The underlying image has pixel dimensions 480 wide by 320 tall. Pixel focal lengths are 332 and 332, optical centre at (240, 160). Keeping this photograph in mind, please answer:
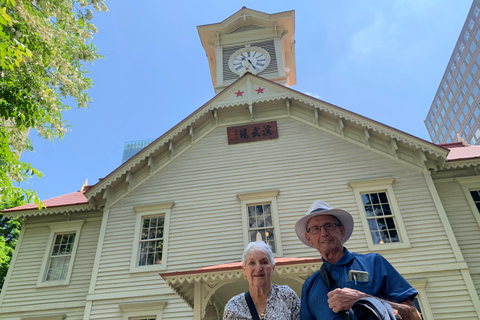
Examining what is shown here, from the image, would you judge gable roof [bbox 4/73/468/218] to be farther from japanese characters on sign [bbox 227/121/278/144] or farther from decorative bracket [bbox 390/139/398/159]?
japanese characters on sign [bbox 227/121/278/144]

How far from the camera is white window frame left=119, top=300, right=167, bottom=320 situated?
31.4ft

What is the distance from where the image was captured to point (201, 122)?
12766 millimetres

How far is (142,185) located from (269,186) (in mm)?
4533

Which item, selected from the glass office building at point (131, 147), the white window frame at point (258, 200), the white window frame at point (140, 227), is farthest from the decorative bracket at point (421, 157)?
the glass office building at point (131, 147)

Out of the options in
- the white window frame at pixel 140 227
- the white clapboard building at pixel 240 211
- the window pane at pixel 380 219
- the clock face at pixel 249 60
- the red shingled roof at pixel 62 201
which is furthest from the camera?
the clock face at pixel 249 60

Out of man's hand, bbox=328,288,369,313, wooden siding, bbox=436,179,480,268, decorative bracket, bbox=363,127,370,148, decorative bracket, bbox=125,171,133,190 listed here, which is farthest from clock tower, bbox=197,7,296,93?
man's hand, bbox=328,288,369,313

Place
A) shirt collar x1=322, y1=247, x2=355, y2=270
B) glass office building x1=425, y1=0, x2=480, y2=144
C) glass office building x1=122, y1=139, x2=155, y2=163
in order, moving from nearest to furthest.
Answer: shirt collar x1=322, y1=247, x2=355, y2=270, glass office building x1=425, y1=0, x2=480, y2=144, glass office building x1=122, y1=139, x2=155, y2=163

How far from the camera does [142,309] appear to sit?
9633mm

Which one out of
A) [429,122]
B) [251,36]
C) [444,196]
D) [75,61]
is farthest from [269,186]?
[429,122]

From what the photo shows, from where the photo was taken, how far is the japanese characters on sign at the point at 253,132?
12055mm

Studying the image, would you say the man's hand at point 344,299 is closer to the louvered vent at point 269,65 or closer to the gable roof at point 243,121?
the gable roof at point 243,121

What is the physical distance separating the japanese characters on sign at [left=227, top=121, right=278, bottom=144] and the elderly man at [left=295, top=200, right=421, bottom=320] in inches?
357

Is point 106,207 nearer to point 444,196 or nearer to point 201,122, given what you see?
point 201,122

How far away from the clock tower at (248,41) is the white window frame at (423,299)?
10.6 meters
